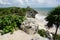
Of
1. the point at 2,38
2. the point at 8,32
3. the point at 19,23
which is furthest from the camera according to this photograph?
the point at 19,23

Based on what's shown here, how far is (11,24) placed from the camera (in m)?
21.7

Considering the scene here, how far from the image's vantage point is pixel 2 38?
749 inches

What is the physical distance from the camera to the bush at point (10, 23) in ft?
67.9

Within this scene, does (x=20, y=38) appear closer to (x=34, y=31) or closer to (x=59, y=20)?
(x=34, y=31)

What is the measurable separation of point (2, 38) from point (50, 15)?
5.91 metres

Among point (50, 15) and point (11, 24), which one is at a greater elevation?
point (50, 15)

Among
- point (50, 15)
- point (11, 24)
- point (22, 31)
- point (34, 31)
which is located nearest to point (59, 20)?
point (50, 15)

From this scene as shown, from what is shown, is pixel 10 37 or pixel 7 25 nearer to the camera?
pixel 10 37

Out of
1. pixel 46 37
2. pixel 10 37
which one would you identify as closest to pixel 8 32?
pixel 10 37

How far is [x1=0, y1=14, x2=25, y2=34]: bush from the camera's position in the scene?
67.9ft

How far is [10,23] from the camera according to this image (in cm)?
2170

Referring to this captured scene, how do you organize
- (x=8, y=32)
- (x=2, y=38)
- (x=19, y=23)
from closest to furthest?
(x=2, y=38)
(x=8, y=32)
(x=19, y=23)

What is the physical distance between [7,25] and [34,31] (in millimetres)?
3403

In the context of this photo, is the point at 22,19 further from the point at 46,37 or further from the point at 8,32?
the point at 46,37
